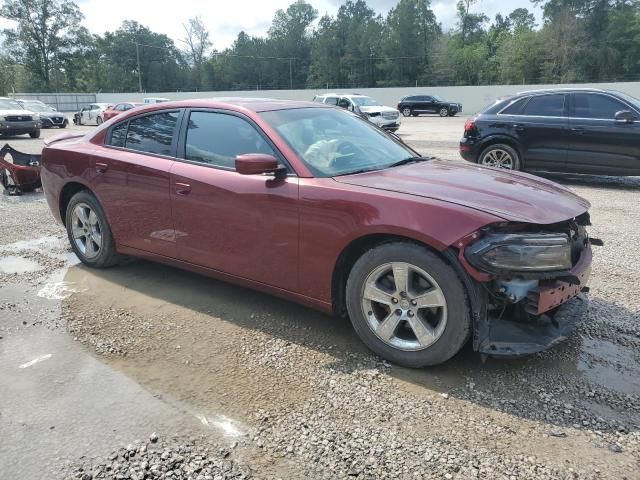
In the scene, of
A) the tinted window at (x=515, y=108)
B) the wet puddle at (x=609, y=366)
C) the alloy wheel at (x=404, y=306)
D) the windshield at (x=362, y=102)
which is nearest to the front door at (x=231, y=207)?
the alloy wheel at (x=404, y=306)

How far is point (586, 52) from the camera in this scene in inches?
2349

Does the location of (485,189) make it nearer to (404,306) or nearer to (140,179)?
(404,306)

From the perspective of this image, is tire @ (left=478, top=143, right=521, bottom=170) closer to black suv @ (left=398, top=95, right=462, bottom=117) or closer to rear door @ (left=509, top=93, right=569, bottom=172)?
rear door @ (left=509, top=93, right=569, bottom=172)

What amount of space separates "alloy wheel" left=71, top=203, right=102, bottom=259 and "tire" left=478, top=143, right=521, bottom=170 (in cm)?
682

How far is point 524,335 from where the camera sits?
2.98 m

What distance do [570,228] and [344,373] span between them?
1617 millimetres

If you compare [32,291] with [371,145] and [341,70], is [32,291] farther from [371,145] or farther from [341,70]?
[341,70]

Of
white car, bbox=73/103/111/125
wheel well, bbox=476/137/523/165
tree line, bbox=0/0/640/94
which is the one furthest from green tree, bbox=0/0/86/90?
wheel well, bbox=476/137/523/165

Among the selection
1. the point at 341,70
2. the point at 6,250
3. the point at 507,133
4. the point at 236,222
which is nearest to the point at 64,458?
the point at 236,222

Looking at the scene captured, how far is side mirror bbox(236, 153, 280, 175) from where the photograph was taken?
335 cm

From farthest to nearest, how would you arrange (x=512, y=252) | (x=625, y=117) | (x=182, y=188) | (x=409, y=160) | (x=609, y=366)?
(x=625, y=117) → (x=409, y=160) → (x=182, y=188) → (x=609, y=366) → (x=512, y=252)

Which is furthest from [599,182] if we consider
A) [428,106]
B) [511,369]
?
[428,106]

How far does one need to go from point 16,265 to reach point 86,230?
970 mm

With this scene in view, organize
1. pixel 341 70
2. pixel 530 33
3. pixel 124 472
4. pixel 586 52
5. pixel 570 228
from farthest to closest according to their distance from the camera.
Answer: pixel 341 70 → pixel 530 33 → pixel 586 52 → pixel 570 228 → pixel 124 472
